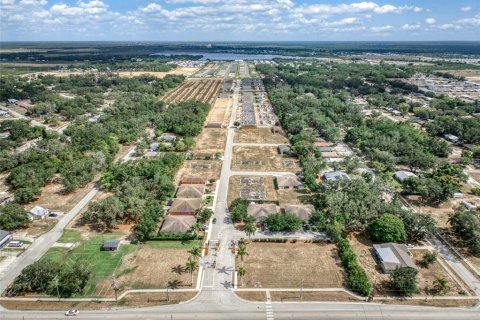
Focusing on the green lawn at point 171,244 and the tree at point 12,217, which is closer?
the green lawn at point 171,244

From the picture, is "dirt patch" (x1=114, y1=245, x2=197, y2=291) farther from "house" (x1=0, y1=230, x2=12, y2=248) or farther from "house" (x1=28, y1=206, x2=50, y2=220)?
"house" (x1=28, y1=206, x2=50, y2=220)

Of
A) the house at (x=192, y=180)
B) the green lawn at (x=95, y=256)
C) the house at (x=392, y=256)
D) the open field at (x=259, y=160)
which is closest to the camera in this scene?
the green lawn at (x=95, y=256)

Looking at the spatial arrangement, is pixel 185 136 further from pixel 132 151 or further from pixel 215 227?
pixel 215 227

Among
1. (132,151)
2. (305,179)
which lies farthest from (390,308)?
(132,151)

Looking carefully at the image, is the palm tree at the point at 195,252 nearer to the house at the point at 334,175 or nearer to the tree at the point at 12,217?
the tree at the point at 12,217

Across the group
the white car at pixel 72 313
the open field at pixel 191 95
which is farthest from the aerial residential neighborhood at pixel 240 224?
the open field at pixel 191 95

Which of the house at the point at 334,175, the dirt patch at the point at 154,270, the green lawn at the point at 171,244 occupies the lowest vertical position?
the dirt patch at the point at 154,270

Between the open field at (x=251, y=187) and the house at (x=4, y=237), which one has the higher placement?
the open field at (x=251, y=187)
